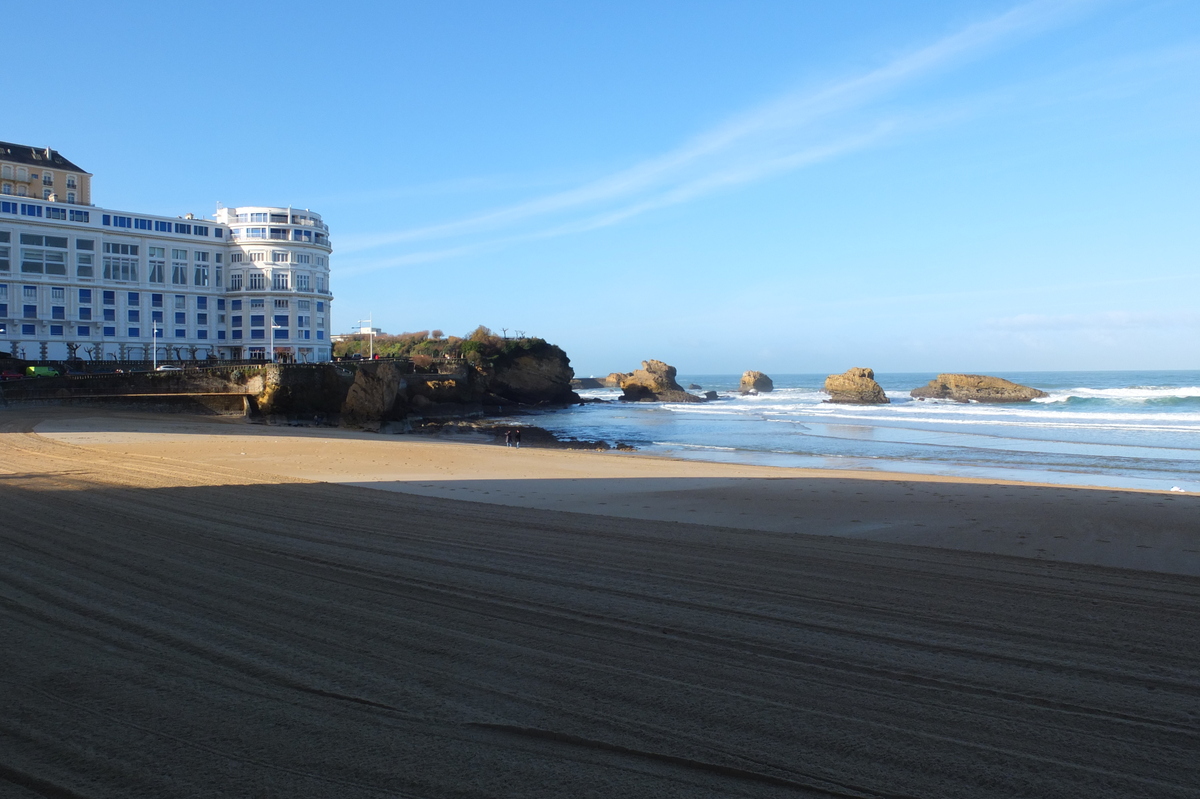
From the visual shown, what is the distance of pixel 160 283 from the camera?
6253 centimetres

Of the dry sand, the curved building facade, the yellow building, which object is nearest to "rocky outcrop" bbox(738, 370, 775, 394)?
the curved building facade

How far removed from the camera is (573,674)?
4.68 metres

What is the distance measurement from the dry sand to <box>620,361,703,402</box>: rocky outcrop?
64.5m

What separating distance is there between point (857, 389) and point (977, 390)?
1146 centimetres

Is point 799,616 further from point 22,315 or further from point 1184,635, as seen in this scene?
point 22,315

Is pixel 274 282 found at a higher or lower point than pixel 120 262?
lower

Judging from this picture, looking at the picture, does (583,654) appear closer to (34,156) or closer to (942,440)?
(942,440)

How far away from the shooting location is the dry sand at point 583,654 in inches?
140

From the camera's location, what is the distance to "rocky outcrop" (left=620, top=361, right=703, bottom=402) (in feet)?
247

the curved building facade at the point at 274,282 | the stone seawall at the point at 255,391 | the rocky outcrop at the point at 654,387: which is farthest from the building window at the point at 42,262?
the rocky outcrop at the point at 654,387

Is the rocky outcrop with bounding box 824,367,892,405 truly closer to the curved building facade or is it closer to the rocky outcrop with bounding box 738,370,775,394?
the rocky outcrop with bounding box 738,370,775,394

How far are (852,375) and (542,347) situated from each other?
27419 millimetres

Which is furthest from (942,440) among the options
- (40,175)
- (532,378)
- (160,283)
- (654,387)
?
(40,175)

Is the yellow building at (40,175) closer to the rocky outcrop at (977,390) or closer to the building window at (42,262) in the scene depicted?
the building window at (42,262)
